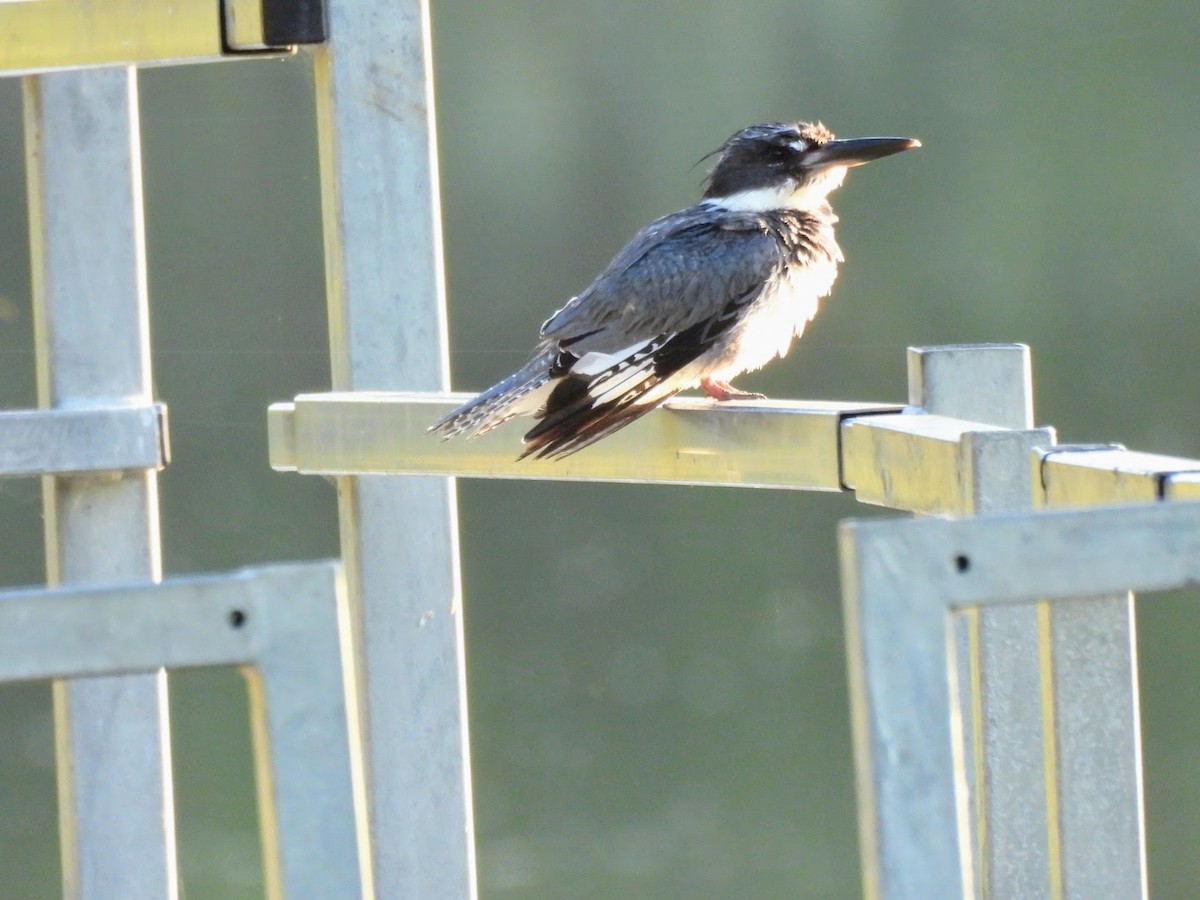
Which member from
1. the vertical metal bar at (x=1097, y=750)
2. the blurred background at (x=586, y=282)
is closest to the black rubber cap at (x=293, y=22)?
the vertical metal bar at (x=1097, y=750)

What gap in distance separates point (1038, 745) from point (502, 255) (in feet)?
19.5

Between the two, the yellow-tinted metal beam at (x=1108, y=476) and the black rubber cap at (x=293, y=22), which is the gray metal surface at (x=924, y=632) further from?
the black rubber cap at (x=293, y=22)

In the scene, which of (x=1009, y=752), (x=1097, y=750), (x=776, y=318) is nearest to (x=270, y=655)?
(x=1097, y=750)

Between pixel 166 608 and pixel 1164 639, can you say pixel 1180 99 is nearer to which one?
pixel 1164 639

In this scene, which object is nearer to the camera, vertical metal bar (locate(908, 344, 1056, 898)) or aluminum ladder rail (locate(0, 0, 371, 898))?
vertical metal bar (locate(908, 344, 1056, 898))

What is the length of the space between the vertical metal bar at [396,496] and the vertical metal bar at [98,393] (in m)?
0.28

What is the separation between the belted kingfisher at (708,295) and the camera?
8.03 feet

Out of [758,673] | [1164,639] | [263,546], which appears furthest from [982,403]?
[1164,639]

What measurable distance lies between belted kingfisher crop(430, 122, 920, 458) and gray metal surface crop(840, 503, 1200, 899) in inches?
54.1

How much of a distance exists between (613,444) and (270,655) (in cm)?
115

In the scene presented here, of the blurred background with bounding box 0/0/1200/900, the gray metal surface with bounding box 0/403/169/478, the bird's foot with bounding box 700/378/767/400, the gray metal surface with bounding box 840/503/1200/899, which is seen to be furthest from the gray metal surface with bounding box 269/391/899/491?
the blurred background with bounding box 0/0/1200/900

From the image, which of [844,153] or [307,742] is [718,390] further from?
[307,742]

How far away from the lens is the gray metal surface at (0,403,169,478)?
6.28 ft

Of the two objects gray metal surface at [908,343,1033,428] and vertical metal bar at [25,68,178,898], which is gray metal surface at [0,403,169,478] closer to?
vertical metal bar at [25,68,178,898]
